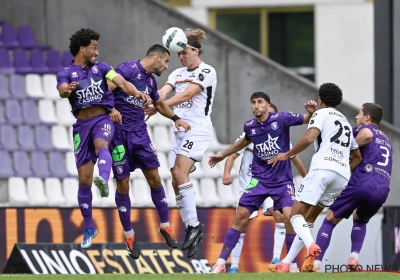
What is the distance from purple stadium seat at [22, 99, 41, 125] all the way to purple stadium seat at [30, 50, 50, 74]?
766 millimetres

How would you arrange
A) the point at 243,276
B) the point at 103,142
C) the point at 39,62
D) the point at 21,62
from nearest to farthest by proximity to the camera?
1. the point at 243,276
2. the point at 103,142
3. the point at 21,62
4. the point at 39,62

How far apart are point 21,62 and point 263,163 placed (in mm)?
5955

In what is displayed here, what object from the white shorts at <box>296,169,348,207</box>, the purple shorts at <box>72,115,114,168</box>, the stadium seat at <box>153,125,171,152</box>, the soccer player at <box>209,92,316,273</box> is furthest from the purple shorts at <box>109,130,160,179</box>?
the stadium seat at <box>153,125,171,152</box>

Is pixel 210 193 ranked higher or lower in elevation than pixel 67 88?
lower

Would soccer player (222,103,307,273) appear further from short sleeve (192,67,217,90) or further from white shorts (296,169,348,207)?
white shorts (296,169,348,207)

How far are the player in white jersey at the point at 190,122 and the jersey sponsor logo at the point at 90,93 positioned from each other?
3.07 ft

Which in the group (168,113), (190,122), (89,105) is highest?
(89,105)

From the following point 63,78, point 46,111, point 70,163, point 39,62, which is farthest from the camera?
point 39,62

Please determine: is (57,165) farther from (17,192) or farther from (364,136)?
(364,136)

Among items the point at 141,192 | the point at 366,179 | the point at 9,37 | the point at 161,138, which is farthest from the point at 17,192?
the point at 366,179

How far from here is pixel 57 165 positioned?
16.3 m

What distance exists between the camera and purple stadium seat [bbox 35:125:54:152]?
1645 cm

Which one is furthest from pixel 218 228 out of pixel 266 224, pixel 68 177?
pixel 68 177

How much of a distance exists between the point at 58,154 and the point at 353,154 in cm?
551
